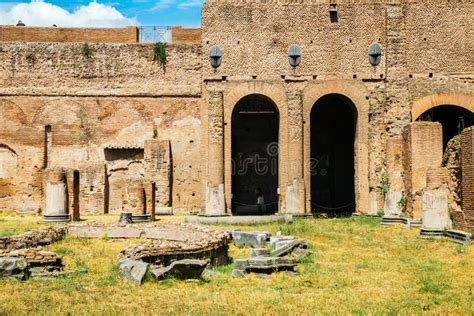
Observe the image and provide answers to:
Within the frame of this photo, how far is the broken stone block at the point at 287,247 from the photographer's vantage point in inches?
427

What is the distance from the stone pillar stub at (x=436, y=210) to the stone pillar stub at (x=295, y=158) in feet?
22.3

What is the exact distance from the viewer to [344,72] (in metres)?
21.2

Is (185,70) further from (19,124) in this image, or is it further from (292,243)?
(292,243)

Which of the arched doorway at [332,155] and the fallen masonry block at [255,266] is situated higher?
the arched doorway at [332,155]

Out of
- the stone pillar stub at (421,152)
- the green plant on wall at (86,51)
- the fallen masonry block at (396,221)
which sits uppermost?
the green plant on wall at (86,51)

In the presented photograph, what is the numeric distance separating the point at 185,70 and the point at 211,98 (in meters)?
2.14

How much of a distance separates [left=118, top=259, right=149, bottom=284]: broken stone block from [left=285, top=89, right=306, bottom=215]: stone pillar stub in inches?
481

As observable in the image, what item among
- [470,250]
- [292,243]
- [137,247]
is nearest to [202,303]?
[137,247]

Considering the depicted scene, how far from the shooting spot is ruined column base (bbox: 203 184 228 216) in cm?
2056

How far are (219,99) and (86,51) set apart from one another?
532cm

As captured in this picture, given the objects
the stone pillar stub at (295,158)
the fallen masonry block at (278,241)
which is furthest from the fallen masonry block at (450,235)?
the stone pillar stub at (295,158)

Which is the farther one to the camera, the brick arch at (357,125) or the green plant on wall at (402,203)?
the brick arch at (357,125)

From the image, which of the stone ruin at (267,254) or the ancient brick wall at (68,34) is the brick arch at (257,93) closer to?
the ancient brick wall at (68,34)

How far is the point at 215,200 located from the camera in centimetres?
2066
